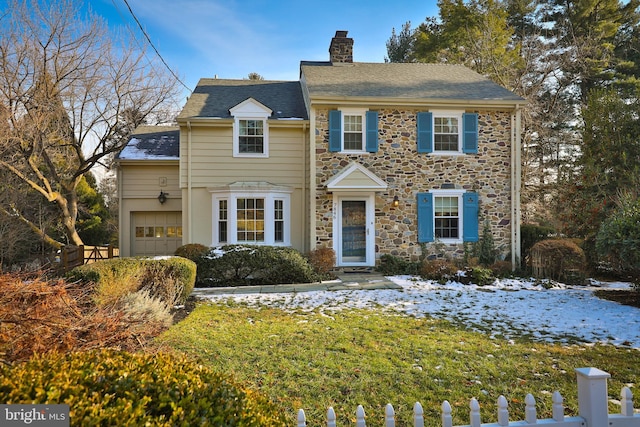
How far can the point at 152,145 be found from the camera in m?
15.2

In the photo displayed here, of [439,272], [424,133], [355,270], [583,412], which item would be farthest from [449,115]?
[583,412]

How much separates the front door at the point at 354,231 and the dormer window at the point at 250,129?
312cm

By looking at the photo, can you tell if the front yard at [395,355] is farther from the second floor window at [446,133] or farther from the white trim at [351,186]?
the second floor window at [446,133]

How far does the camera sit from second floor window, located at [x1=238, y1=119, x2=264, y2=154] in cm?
1263

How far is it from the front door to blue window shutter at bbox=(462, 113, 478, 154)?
3.66m

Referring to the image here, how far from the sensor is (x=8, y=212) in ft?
47.3

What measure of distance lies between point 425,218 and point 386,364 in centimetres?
851

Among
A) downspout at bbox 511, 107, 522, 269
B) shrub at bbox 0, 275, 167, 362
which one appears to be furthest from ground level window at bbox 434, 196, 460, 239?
shrub at bbox 0, 275, 167, 362

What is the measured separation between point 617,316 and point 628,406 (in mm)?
5448

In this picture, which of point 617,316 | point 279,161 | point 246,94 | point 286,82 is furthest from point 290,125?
point 617,316

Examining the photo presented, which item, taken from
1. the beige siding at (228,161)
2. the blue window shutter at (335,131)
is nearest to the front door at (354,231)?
the blue window shutter at (335,131)

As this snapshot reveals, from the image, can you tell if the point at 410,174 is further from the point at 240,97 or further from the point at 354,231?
the point at 240,97

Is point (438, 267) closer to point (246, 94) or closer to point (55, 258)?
point (246, 94)

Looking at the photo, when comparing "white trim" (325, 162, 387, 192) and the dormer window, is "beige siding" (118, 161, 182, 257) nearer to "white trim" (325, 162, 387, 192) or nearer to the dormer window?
the dormer window
